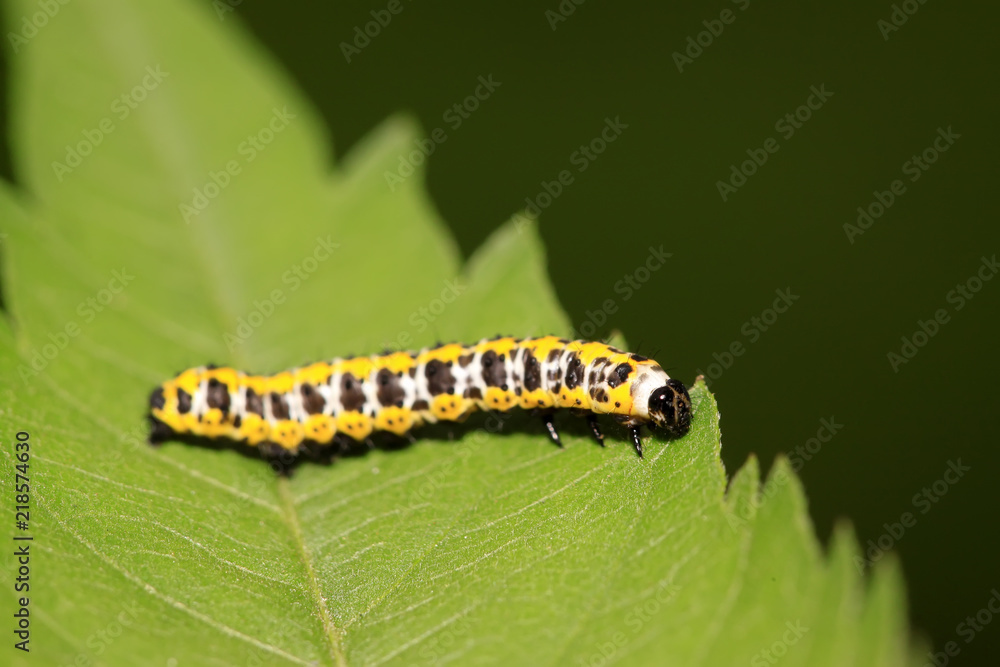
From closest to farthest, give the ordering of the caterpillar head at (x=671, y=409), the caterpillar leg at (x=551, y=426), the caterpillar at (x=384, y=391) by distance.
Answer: the caterpillar head at (x=671, y=409), the caterpillar leg at (x=551, y=426), the caterpillar at (x=384, y=391)

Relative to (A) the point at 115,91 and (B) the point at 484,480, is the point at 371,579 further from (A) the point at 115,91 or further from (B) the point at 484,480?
(A) the point at 115,91

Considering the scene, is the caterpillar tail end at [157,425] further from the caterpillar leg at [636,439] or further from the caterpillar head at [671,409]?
the caterpillar head at [671,409]

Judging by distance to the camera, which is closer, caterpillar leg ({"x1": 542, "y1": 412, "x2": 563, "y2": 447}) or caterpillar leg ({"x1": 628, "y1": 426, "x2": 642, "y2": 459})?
caterpillar leg ({"x1": 628, "y1": 426, "x2": 642, "y2": 459})

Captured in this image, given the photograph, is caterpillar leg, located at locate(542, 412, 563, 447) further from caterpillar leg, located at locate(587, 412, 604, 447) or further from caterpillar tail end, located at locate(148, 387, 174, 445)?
caterpillar tail end, located at locate(148, 387, 174, 445)

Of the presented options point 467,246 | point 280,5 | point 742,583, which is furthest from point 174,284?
point 280,5

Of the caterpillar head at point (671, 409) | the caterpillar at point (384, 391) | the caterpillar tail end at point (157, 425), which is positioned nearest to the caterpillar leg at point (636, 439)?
the caterpillar head at point (671, 409)

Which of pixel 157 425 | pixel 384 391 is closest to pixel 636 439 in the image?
pixel 384 391

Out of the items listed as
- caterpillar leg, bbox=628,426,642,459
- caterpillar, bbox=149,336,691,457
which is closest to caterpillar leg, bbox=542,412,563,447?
caterpillar, bbox=149,336,691,457
